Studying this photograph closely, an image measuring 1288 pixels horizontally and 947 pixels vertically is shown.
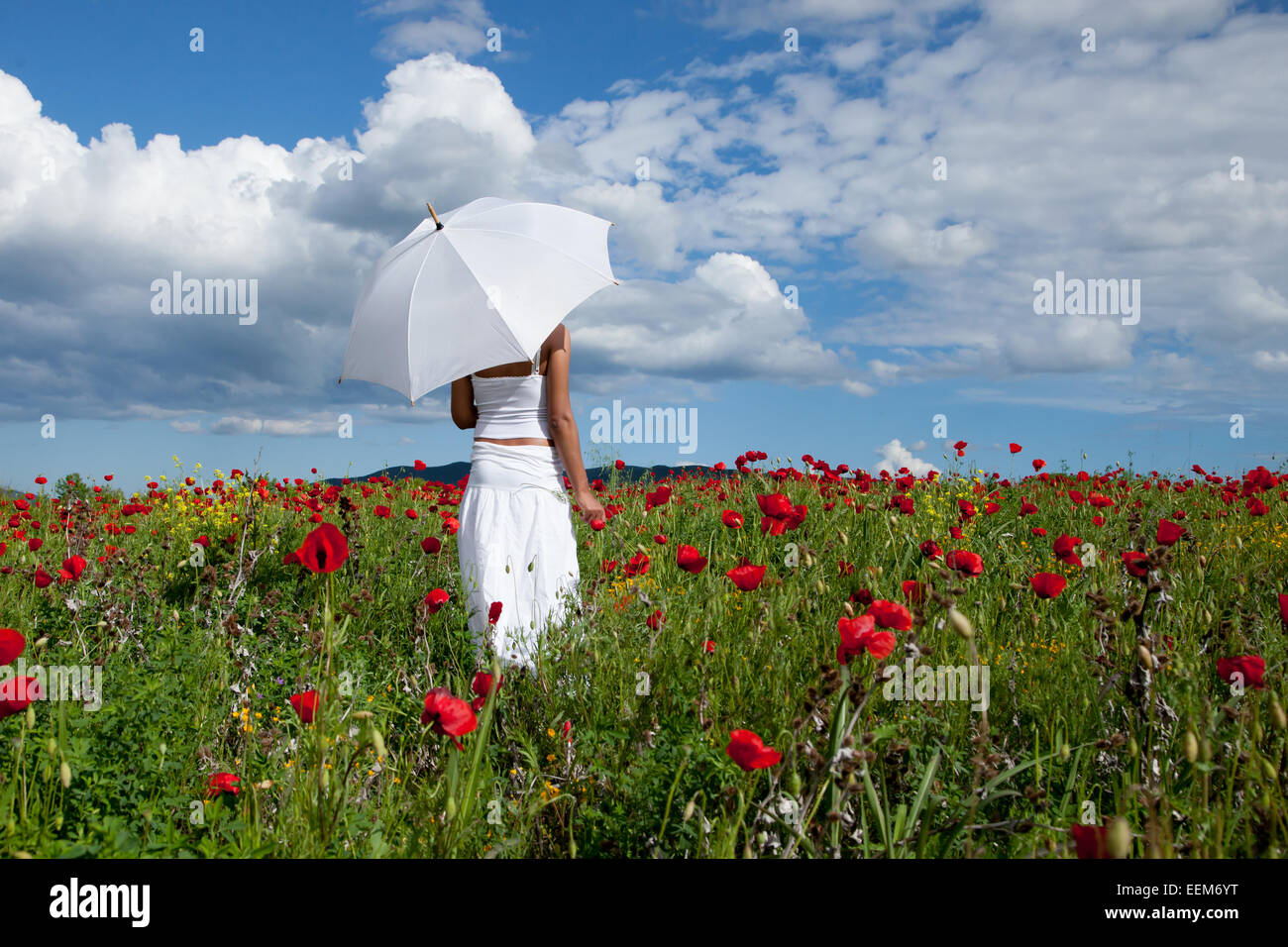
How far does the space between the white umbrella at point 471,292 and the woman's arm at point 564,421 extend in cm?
27

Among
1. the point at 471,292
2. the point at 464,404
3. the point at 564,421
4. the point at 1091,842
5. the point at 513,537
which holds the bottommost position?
the point at 1091,842

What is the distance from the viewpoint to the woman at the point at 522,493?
12.3 feet

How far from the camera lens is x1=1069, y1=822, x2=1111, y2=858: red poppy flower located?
1.31 metres

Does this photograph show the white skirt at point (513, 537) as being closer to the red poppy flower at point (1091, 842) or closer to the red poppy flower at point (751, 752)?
the red poppy flower at point (751, 752)

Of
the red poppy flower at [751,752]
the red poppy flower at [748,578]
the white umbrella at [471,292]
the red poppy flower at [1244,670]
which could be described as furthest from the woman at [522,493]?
the red poppy flower at [1244,670]

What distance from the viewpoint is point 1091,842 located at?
1.33 metres

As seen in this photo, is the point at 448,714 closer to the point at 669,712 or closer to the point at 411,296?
the point at 669,712

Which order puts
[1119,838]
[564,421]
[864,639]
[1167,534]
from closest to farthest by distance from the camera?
[1119,838] < [864,639] < [1167,534] < [564,421]

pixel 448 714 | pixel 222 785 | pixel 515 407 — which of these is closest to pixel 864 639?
pixel 448 714

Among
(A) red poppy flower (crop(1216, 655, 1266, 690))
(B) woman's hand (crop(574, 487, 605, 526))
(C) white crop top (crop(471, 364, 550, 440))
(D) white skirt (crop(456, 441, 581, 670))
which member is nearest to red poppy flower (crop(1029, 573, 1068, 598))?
(A) red poppy flower (crop(1216, 655, 1266, 690))

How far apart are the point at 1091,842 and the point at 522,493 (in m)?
2.88
